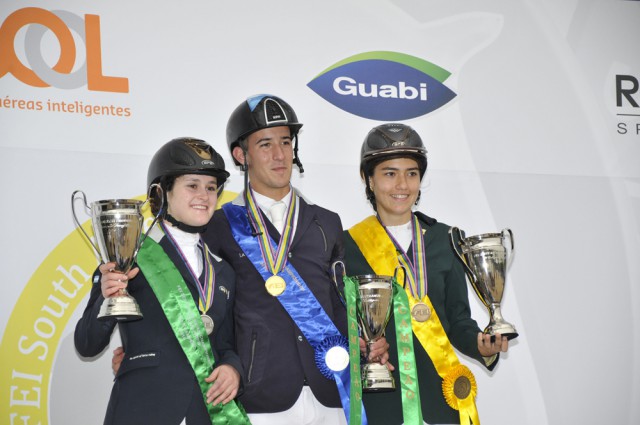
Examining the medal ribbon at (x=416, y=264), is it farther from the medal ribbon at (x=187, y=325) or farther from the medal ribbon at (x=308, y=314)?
the medal ribbon at (x=187, y=325)

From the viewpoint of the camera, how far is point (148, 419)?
301 cm

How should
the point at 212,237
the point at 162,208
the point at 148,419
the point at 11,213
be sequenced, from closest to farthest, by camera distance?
1. the point at 148,419
2. the point at 162,208
3. the point at 212,237
4. the point at 11,213

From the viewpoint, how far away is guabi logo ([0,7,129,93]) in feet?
13.2

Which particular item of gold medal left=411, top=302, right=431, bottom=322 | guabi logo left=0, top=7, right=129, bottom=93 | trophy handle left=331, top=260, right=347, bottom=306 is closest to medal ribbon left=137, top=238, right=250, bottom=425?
trophy handle left=331, top=260, right=347, bottom=306

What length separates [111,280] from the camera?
9.80 feet

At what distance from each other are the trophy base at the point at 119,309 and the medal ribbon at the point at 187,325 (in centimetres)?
22

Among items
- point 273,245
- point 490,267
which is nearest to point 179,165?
point 273,245

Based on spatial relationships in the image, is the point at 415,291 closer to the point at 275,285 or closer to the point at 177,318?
the point at 275,285

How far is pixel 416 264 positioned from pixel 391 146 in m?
0.57

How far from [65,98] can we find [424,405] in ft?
7.59

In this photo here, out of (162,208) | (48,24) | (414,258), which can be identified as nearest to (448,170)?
(414,258)

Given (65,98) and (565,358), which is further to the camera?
(565,358)

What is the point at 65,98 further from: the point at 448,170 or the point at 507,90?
the point at 507,90

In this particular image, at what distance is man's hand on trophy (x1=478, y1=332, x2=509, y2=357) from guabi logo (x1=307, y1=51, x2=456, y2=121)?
1685mm
